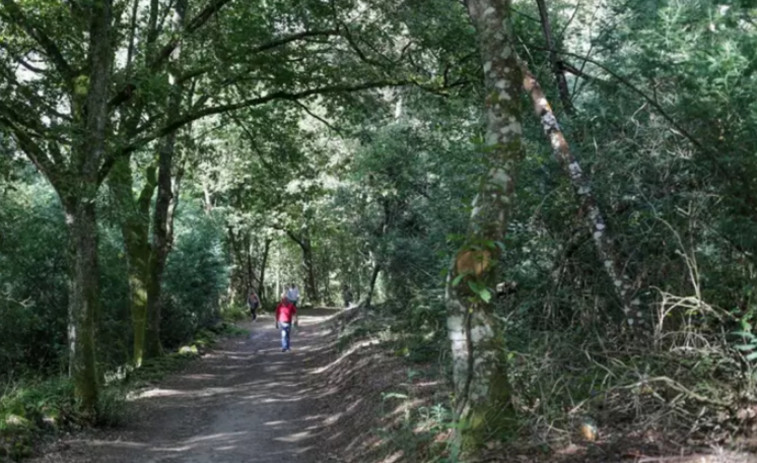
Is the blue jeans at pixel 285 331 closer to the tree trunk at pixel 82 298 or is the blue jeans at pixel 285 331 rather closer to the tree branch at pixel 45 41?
the tree trunk at pixel 82 298

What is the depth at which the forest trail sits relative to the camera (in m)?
9.26

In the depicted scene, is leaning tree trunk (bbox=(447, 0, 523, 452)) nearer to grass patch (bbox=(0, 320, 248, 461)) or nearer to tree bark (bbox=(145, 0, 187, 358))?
grass patch (bbox=(0, 320, 248, 461))

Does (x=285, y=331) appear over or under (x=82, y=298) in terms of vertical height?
under

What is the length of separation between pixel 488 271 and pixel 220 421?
7353 mm

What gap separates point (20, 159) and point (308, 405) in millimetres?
6695

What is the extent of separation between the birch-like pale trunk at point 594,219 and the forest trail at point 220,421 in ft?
16.2

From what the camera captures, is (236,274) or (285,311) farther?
(236,274)

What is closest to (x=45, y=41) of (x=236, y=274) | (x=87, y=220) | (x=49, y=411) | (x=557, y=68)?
(x=87, y=220)

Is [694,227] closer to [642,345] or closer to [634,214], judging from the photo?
[634,214]

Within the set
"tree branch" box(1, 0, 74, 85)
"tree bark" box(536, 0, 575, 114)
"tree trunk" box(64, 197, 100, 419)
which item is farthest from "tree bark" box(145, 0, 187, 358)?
"tree bark" box(536, 0, 575, 114)

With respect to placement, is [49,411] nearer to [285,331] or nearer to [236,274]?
[285,331]

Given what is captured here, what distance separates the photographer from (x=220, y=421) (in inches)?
449

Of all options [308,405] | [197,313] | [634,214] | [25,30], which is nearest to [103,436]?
[308,405]

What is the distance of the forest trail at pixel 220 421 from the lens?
9.26 metres
